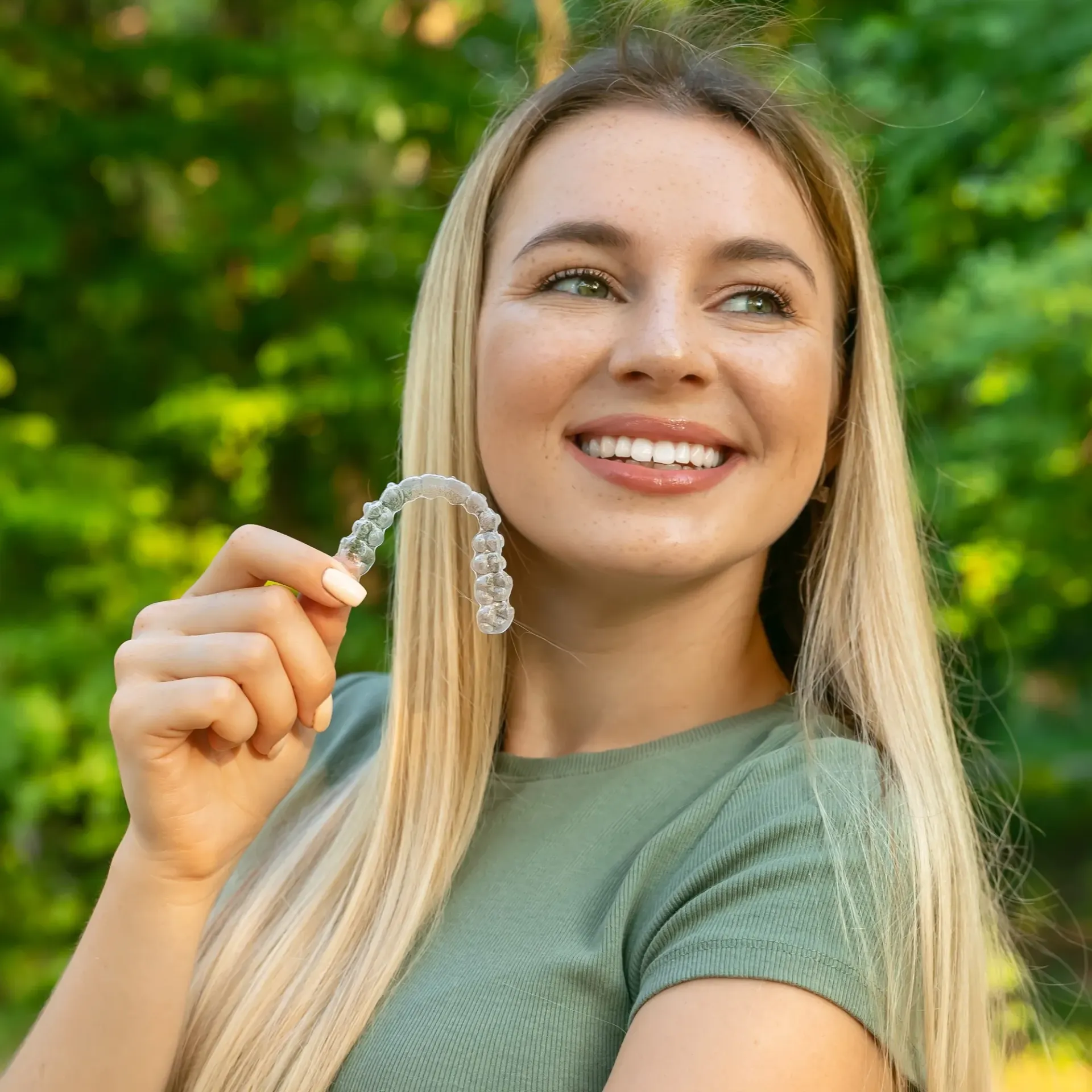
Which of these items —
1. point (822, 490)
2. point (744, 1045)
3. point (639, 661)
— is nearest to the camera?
point (744, 1045)

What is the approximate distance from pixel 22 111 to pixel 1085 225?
308cm

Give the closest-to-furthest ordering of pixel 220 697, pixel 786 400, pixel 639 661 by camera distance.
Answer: pixel 220 697, pixel 786 400, pixel 639 661

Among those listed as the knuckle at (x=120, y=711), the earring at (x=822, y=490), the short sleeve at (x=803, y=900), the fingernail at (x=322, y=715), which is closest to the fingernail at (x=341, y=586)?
the fingernail at (x=322, y=715)

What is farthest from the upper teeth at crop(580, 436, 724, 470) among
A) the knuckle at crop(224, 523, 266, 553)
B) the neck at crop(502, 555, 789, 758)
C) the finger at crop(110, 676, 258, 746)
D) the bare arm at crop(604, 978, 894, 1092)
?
the bare arm at crop(604, 978, 894, 1092)

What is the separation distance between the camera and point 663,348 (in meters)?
1.53

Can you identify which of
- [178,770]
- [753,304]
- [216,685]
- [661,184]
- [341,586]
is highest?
[661,184]

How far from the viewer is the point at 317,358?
13.0 feet

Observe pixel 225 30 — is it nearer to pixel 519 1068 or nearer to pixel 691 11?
pixel 691 11

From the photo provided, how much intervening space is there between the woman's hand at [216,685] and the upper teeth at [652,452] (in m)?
0.39

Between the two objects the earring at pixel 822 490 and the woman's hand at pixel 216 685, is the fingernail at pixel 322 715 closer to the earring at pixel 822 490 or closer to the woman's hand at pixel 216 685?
the woman's hand at pixel 216 685

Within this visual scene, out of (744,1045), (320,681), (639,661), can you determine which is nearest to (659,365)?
(639,661)

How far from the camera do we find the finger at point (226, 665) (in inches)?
54.1

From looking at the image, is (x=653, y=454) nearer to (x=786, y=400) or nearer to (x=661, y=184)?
(x=786, y=400)

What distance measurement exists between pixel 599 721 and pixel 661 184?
2.43 feet
